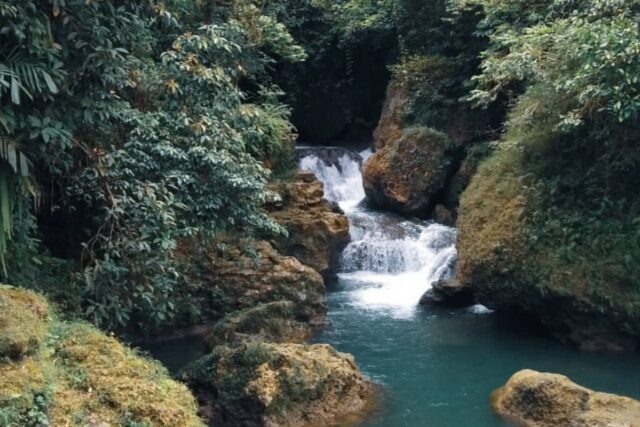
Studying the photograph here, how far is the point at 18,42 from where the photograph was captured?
308 inches

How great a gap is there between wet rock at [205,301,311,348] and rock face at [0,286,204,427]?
3.46 metres

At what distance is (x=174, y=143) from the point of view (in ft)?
35.5

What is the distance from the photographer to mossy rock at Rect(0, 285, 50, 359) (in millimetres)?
6703

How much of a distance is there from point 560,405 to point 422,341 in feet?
12.9

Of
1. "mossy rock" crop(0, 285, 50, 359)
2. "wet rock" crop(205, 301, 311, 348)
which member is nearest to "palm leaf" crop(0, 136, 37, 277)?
"mossy rock" crop(0, 285, 50, 359)

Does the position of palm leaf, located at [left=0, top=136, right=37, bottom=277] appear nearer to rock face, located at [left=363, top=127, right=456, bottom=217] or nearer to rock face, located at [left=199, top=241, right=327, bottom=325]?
rock face, located at [left=199, top=241, right=327, bottom=325]

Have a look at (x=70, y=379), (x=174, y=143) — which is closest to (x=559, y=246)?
(x=174, y=143)

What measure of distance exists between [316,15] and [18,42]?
1810 cm

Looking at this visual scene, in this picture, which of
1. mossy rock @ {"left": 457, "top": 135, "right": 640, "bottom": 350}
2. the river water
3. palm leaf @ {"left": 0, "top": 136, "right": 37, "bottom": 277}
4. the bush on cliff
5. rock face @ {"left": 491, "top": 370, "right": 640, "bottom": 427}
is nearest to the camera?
palm leaf @ {"left": 0, "top": 136, "right": 37, "bottom": 277}

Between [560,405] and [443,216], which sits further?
[443,216]

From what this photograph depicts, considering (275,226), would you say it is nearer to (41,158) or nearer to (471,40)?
(41,158)

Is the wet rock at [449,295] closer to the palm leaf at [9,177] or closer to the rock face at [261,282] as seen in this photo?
the rock face at [261,282]

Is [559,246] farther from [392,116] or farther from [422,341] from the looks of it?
[392,116]

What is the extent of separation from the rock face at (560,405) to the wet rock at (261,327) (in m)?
3.80
